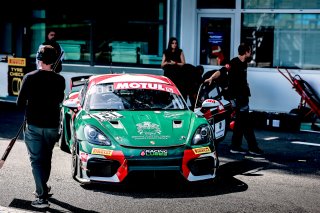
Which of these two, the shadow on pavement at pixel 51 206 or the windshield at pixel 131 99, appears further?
the windshield at pixel 131 99

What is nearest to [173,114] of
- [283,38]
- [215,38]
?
[283,38]

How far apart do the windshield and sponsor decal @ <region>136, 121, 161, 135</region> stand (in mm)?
684

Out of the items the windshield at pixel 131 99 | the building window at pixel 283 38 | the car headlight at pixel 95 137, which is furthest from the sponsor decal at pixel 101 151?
the building window at pixel 283 38

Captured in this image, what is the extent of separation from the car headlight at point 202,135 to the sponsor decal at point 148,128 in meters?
0.47

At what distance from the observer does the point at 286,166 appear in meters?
10.5

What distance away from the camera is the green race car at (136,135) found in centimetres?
848

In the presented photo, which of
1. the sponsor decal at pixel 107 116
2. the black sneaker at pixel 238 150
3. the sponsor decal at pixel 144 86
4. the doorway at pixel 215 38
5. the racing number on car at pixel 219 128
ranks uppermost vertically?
the doorway at pixel 215 38

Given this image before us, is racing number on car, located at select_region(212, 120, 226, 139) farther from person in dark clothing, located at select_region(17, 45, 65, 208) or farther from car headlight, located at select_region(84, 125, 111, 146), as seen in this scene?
person in dark clothing, located at select_region(17, 45, 65, 208)

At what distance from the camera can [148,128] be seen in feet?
29.1

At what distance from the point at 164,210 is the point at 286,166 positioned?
3364 mm

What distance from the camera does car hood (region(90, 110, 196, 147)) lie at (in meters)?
8.62

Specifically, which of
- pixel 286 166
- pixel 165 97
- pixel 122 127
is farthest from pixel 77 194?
Result: pixel 286 166

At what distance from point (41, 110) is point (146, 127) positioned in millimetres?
1669

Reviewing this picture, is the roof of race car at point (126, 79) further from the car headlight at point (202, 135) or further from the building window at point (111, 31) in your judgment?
the building window at point (111, 31)
